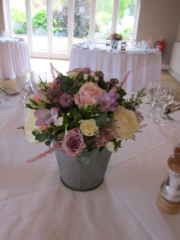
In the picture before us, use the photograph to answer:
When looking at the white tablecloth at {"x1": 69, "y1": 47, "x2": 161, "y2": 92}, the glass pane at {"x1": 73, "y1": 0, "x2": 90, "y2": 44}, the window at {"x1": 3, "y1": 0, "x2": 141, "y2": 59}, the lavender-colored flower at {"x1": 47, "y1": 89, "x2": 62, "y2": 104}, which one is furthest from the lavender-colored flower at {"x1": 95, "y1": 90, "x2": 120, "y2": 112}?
the glass pane at {"x1": 73, "y1": 0, "x2": 90, "y2": 44}

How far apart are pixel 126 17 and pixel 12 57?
4.77m

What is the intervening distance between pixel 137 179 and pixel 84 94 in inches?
16.3

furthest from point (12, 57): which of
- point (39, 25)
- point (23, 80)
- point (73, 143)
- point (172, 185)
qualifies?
point (172, 185)

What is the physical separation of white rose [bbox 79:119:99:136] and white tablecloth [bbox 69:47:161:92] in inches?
118

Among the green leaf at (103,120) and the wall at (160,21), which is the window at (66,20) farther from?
the green leaf at (103,120)

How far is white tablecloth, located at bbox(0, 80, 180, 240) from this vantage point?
52cm

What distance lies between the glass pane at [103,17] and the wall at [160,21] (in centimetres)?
116

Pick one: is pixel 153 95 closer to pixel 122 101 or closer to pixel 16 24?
pixel 122 101

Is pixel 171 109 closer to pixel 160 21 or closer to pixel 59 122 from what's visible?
pixel 59 122

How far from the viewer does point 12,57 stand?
13.9 feet

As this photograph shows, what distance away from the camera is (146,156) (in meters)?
0.85

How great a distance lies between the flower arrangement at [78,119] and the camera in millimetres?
473

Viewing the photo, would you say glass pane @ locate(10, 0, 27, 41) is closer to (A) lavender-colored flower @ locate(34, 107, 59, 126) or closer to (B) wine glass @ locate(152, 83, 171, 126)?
(B) wine glass @ locate(152, 83, 171, 126)

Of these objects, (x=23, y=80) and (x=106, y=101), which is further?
(x=23, y=80)
